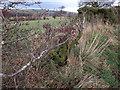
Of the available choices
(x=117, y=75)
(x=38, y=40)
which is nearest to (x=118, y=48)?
(x=117, y=75)

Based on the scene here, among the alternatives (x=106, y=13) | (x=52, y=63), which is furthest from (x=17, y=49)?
(x=106, y=13)

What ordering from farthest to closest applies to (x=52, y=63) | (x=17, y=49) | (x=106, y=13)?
(x=106, y=13) < (x=52, y=63) < (x=17, y=49)

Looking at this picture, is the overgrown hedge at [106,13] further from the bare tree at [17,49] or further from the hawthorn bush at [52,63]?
the bare tree at [17,49]

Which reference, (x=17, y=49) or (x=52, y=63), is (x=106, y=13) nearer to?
(x=52, y=63)

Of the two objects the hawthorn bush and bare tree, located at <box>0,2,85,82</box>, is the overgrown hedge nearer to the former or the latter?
the hawthorn bush

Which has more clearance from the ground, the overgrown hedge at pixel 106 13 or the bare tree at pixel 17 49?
the overgrown hedge at pixel 106 13

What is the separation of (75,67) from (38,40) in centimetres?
141

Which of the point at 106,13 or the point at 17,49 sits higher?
the point at 106,13

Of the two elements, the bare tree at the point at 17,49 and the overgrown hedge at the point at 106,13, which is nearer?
the bare tree at the point at 17,49

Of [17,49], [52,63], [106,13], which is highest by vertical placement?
[106,13]

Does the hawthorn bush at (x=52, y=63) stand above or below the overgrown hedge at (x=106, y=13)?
below

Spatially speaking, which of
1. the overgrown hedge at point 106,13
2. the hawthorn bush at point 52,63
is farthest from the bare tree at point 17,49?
the overgrown hedge at point 106,13

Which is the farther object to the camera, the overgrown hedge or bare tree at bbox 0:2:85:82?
the overgrown hedge

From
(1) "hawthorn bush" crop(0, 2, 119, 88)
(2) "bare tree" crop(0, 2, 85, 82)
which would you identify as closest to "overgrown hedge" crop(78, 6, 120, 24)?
(1) "hawthorn bush" crop(0, 2, 119, 88)
